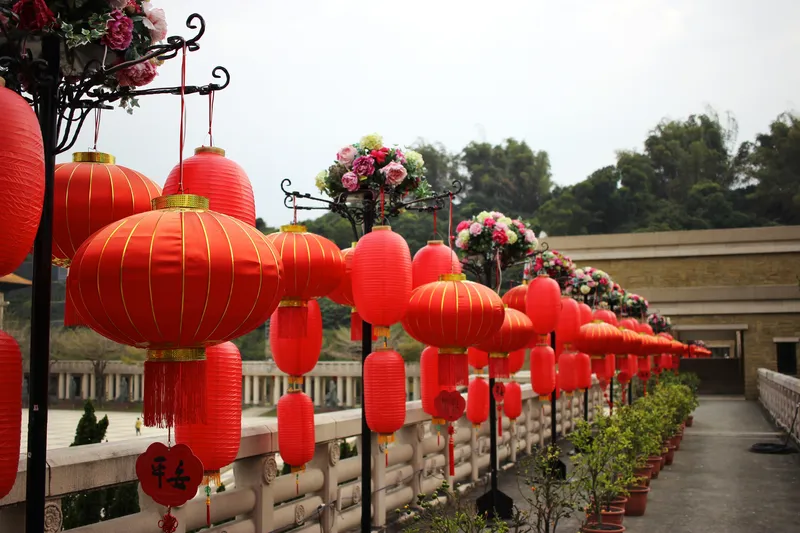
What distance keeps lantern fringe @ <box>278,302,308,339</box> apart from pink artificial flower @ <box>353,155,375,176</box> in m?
1.07

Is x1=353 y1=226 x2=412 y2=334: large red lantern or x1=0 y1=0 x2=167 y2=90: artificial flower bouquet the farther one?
x1=353 y1=226 x2=412 y2=334: large red lantern

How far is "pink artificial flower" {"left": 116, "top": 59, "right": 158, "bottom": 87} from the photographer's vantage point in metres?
2.74

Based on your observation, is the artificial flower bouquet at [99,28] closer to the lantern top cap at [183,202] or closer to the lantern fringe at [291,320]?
the lantern top cap at [183,202]

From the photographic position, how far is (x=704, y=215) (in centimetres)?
5284

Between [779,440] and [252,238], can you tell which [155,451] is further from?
[779,440]

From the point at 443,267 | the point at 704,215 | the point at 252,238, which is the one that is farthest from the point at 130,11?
the point at 704,215

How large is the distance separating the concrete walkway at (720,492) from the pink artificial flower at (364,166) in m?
4.00

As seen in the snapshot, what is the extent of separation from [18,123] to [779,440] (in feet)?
53.8

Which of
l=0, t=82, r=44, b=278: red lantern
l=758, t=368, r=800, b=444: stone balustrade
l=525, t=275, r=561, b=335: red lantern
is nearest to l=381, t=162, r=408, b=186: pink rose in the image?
l=525, t=275, r=561, b=335: red lantern

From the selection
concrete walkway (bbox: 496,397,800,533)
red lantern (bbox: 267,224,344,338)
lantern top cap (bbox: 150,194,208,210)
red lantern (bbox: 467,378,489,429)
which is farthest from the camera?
concrete walkway (bbox: 496,397,800,533)

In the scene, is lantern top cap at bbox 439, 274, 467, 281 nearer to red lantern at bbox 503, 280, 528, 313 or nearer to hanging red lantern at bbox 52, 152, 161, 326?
hanging red lantern at bbox 52, 152, 161, 326

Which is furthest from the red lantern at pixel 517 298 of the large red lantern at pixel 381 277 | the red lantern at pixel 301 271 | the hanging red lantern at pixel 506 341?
the red lantern at pixel 301 271

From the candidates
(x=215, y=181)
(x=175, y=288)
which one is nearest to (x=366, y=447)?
(x=215, y=181)

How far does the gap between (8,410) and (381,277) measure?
2.77 metres
